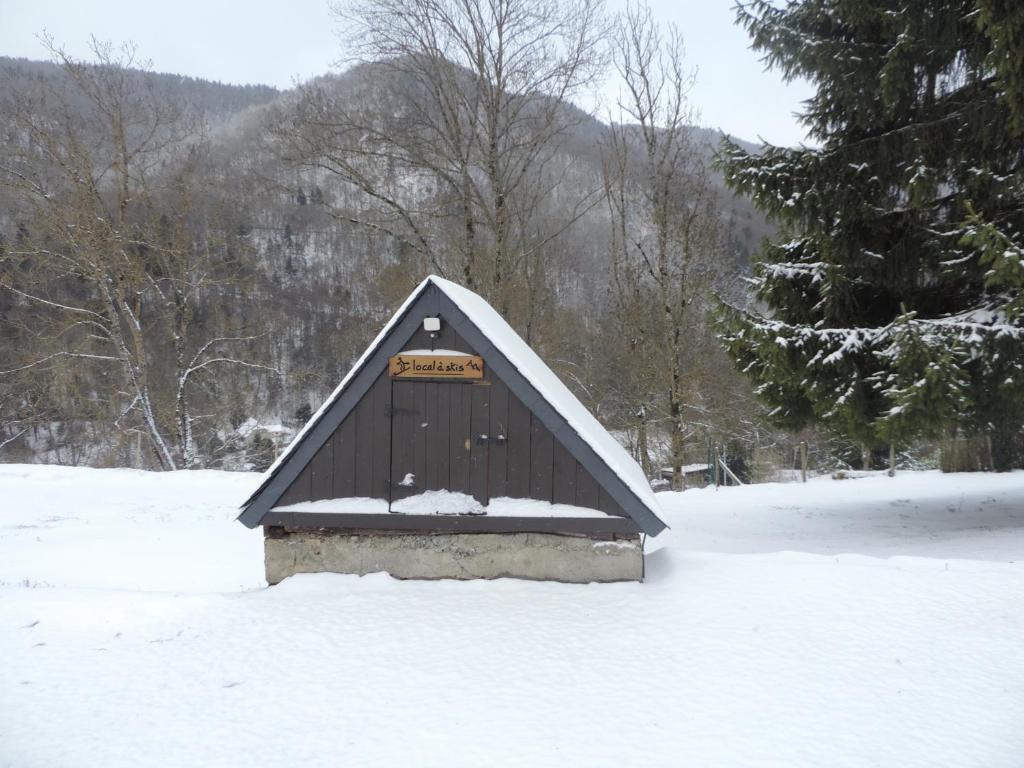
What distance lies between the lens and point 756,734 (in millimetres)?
3840

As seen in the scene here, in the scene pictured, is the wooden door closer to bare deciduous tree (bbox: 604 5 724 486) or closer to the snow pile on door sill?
the snow pile on door sill

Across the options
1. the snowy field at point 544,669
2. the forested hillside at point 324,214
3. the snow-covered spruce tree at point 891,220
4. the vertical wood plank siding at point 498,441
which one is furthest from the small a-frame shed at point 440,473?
the forested hillside at point 324,214

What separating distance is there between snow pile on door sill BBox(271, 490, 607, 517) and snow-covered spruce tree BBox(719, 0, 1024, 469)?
5079 millimetres

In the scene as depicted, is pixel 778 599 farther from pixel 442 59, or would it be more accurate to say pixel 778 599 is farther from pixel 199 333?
pixel 199 333

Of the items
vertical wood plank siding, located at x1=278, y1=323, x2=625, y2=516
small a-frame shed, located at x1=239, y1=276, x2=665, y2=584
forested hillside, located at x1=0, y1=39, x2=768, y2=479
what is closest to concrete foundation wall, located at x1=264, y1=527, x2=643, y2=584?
small a-frame shed, located at x1=239, y1=276, x2=665, y2=584

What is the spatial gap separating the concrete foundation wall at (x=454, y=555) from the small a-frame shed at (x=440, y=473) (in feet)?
0.04

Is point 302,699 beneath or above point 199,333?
beneath

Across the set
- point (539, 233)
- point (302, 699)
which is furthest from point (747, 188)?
point (539, 233)

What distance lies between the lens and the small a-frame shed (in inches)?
249

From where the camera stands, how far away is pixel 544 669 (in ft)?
15.5

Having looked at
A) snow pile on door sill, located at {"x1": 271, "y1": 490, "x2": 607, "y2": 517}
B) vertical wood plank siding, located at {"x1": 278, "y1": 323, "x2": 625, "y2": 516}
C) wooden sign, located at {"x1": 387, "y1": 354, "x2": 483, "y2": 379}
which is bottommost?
snow pile on door sill, located at {"x1": 271, "y1": 490, "x2": 607, "y2": 517}

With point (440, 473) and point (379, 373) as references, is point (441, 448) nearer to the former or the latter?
point (440, 473)

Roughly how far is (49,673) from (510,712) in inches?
146

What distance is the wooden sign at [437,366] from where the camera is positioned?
6473mm
